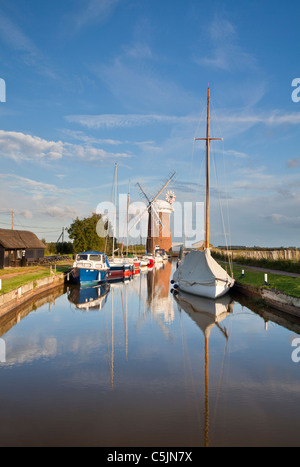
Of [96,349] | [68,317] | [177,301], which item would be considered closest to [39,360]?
[96,349]

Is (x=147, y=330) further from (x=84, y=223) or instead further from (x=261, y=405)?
(x=84, y=223)

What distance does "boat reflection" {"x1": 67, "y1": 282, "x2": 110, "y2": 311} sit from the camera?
997 inches

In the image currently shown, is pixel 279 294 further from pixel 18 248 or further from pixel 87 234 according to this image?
pixel 87 234

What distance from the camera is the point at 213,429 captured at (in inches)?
302

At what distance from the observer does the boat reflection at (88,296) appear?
25.3m

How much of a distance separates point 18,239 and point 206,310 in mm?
28465

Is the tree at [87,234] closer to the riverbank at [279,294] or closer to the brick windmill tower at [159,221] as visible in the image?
the brick windmill tower at [159,221]

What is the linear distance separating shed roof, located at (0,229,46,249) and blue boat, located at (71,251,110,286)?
27.2 feet

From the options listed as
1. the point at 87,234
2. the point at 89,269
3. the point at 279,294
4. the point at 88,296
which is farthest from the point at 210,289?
the point at 87,234

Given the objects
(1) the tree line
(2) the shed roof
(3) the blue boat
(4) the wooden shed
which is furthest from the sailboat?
(1) the tree line

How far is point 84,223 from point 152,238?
37105mm

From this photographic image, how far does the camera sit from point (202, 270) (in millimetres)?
26406

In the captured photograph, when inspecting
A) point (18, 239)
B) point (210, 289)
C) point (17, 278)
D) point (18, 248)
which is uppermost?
point (18, 239)

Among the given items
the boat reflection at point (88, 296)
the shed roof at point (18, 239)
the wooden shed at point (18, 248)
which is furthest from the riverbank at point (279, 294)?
the shed roof at point (18, 239)
